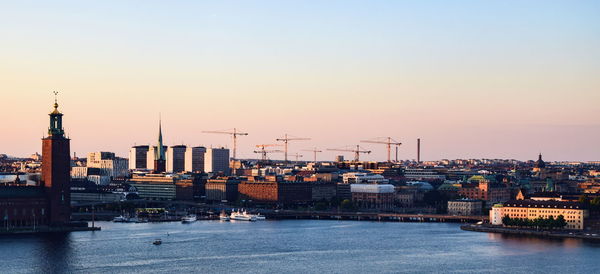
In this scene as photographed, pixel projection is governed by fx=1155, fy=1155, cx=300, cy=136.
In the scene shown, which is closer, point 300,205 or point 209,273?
point 209,273

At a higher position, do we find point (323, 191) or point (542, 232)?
point (323, 191)

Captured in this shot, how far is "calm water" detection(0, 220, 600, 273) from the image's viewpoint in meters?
54.2

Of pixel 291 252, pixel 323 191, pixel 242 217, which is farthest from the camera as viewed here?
pixel 323 191

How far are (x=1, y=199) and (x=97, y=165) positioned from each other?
3443 inches

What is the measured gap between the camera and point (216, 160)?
167375mm

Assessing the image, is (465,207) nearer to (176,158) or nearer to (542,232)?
(542,232)

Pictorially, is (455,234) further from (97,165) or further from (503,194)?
(97,165)

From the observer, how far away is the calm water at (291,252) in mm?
54219

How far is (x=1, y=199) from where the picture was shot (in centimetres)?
7562

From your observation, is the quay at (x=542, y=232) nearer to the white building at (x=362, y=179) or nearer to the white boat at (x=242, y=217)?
the white boat at (x=242, y=217)

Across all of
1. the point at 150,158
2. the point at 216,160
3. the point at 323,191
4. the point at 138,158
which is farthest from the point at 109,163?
the point at 323,191

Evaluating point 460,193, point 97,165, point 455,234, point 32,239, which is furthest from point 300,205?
point 97,165

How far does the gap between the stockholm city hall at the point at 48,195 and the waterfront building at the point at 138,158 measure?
93680 millimetres

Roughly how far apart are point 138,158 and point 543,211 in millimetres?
102443
